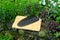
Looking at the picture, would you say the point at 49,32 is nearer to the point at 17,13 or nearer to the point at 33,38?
the point at 33,38

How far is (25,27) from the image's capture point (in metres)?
3.76

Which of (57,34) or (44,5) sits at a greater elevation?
(44,5)

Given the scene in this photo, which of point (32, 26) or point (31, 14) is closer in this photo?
point (32, 26)

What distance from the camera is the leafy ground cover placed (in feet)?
12.2

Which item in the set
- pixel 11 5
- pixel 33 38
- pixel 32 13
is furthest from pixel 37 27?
pixel 11 5

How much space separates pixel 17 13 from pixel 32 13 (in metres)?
0.31

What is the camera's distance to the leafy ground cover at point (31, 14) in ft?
12.2

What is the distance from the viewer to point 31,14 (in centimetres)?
407

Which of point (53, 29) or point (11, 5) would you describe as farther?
point (11, 5)

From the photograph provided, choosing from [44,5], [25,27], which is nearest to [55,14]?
[44,5]

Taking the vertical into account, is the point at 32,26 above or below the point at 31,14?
below

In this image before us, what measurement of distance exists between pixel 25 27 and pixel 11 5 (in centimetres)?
68

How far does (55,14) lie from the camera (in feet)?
13.2

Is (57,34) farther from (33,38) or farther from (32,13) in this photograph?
(32,13)
